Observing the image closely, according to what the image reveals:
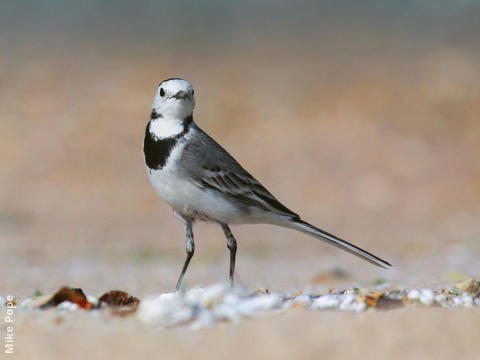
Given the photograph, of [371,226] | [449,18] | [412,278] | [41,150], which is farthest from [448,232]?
[449,18]

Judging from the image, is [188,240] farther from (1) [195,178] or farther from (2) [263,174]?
(2) [263,174]

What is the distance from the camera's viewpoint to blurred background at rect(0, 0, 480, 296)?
31.5 ft

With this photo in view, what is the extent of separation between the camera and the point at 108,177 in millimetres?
15203

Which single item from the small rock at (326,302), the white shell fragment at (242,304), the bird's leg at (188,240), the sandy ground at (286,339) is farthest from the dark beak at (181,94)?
the sandy ground at (286,339)

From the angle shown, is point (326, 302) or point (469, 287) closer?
point (326, 302)

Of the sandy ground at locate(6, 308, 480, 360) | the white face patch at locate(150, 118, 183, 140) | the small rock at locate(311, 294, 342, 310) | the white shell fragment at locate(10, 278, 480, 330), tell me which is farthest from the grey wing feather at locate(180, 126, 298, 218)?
the sandy ground at locate(6, 308, 480, 360)

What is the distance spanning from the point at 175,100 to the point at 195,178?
564 mm

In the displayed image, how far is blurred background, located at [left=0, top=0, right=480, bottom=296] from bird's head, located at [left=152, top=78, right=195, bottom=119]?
4.88ft

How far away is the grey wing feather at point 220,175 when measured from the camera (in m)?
5.93

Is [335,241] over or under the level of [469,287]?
over

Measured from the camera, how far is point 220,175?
6.07 meters

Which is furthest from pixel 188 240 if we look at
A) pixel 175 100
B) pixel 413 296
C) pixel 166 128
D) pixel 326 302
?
pixel 413 296

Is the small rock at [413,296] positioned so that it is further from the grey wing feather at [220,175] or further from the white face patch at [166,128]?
the white face patch at [166,128]

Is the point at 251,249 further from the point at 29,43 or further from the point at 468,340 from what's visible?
the point at 29,43
